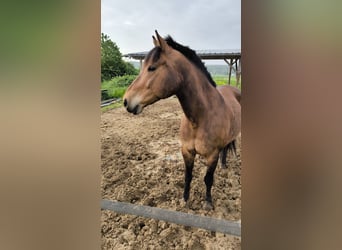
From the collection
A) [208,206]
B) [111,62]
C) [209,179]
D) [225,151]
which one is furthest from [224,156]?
[111,62]

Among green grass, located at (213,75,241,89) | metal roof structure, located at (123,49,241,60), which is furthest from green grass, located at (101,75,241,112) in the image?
green grass, located at (213,75,241,89)

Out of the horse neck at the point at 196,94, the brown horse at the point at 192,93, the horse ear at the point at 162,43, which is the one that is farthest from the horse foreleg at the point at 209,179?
the horse ear at the point at 162,43

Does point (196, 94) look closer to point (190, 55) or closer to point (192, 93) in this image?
point (192, 93)

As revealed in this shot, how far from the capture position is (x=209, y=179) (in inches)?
52.9

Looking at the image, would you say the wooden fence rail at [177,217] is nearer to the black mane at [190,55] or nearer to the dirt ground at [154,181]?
the dirt ground at [154,181]

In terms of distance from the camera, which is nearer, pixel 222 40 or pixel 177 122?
pixel 222 40

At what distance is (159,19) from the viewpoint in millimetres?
1340

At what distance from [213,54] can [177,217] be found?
0.74 m
